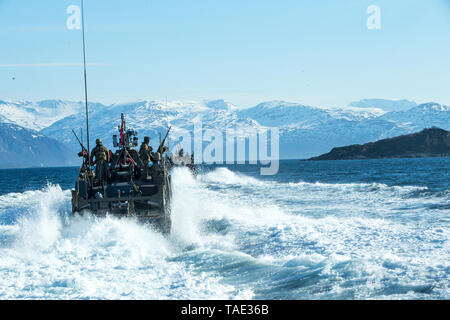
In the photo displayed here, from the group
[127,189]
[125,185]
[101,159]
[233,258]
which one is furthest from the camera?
[101,159]

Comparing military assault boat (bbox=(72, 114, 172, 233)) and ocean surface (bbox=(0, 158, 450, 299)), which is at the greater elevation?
military assault boat (bbox=(72, 114, 172, 233))

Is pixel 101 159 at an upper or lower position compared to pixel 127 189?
upper

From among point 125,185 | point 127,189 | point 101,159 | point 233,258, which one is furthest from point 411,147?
point 233,258

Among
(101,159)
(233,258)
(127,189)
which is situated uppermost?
(101,159)

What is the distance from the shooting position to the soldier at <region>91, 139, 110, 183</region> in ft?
Result: 61.0

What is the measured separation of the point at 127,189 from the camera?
1806 cm

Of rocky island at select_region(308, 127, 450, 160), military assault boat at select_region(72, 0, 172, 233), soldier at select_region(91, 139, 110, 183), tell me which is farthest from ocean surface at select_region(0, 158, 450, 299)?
rocky island at select_region(308, 127, 450, 160)

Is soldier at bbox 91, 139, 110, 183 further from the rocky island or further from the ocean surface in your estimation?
the rocky island

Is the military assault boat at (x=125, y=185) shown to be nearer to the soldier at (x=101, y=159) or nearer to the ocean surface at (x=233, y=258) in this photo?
the soldier at (x=101, y=159)

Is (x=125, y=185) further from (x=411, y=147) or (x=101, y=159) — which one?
(x=411, y=147)

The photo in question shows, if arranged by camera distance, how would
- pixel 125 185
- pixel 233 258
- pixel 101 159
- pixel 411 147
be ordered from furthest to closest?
pixel 411 147, pixel 101 159, pixel 125 185, pixel 233 258

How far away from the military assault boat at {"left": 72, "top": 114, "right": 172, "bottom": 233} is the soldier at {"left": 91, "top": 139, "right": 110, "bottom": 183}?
0.17 ft

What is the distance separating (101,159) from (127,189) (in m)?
1.63
